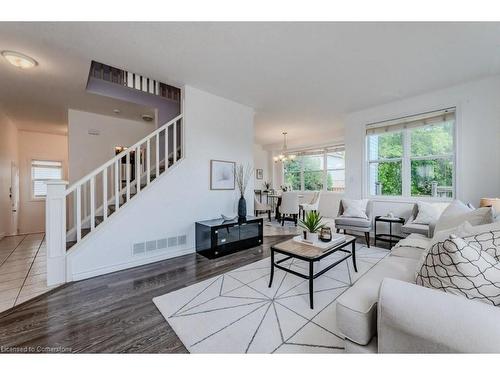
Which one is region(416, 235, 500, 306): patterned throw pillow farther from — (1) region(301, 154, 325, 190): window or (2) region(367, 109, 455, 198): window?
(1) region(301, 154, 325, 190): window

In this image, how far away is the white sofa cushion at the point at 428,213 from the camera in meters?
3.27

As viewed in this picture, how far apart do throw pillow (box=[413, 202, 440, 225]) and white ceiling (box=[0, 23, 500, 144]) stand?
1985 millimetres

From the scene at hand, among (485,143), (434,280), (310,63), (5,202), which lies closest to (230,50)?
(310,63)

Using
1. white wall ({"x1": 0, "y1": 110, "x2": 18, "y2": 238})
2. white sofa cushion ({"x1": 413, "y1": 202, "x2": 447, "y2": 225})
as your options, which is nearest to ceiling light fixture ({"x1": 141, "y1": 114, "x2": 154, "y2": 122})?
white wall ({"x1": 0, "y1": 110, "x2": 18, "y2": 238})

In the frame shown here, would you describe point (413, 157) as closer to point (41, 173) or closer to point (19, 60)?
point (19, 60)

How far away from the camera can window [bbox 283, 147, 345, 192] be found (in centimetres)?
694

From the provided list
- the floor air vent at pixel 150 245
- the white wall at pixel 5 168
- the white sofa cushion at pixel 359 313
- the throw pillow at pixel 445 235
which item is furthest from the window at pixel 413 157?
the white wall at pixel 5 168

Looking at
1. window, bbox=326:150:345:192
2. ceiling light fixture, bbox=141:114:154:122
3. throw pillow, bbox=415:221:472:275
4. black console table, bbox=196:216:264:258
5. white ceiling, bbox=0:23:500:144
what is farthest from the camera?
window, bbox=326:150:345:192

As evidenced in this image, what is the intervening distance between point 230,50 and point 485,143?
406 centimetres

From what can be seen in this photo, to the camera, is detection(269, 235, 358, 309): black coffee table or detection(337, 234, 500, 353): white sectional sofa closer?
detection(337, 234, 500, 353): white sectional sofa

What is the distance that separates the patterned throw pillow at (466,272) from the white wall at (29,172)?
7.61m
